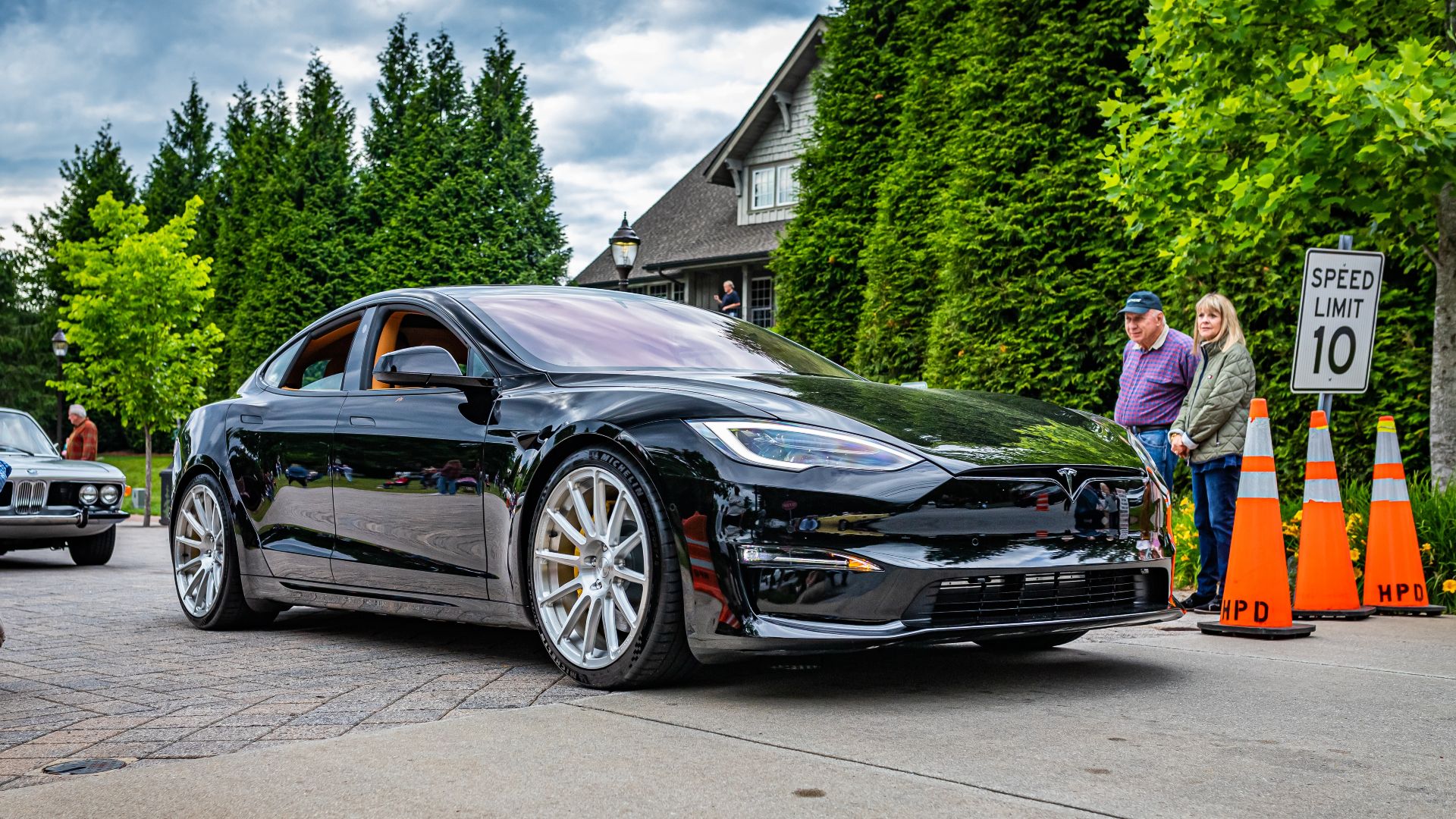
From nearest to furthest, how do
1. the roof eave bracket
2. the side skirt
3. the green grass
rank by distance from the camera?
the side skirt
the roof eave bracket
the green grass

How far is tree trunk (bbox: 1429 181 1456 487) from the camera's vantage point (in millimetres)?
8844

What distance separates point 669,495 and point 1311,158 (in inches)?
218

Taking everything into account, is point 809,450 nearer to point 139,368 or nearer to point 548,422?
point 548,422

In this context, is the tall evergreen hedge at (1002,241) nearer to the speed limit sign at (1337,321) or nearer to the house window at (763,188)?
the speed limit sign at (1337,321)

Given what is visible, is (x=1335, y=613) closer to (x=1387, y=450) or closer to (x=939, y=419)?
(x=1387, y=450)

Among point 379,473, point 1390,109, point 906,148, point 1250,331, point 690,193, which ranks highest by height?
point 690,193

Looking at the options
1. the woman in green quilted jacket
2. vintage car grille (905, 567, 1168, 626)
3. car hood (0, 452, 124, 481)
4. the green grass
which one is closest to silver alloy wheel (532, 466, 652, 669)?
vintage car grille (905, 567, 1168, 626)

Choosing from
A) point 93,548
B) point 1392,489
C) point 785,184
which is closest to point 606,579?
point 1392,489

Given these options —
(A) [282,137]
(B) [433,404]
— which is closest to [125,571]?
(B) [433,404]

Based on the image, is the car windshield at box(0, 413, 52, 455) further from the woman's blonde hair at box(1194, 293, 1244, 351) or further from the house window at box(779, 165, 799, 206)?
the house window at box(779, 165, 799, 206)

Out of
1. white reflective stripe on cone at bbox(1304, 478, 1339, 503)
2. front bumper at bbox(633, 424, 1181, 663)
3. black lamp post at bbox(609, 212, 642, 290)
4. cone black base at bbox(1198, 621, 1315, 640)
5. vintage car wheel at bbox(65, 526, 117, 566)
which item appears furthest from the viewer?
black lamp post at bbox(609, 212, 642, 290)

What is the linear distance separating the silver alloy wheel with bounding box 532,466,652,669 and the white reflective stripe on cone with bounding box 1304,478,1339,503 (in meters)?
4.22

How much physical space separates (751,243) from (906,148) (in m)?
13.5

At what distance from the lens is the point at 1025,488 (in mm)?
4480
